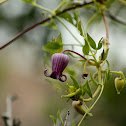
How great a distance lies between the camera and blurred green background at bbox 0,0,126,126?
1.74 m

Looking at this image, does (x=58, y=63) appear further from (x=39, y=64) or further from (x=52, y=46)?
(x=39, y=64)

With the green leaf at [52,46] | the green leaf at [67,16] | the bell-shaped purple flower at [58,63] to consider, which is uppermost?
the green leaf at [67,16]

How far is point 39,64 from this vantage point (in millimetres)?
4125

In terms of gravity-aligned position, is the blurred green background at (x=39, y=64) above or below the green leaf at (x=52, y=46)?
below

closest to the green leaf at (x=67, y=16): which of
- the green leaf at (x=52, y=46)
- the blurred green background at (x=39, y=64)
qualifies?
the green leaf at (x=52, y=46)

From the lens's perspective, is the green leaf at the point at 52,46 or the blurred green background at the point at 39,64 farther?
the blurred green background at the point at 39,64

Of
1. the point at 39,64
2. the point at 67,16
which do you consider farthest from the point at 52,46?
the point at 39,64

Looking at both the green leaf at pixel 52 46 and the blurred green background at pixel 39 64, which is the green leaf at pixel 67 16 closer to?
the green leaf at pixel 52 46

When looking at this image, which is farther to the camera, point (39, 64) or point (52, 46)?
point (39, 64)

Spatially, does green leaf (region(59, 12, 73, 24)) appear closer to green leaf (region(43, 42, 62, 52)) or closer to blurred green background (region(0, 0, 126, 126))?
green leaf (region(43, 42, 62, 52))

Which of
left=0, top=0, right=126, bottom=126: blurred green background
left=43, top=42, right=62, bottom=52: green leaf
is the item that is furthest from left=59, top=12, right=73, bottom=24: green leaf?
left=0, top=0, right=126, bottom=126: blurred green background

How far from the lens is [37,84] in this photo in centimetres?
562

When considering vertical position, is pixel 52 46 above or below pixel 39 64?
above

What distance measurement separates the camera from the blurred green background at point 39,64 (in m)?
1.74
